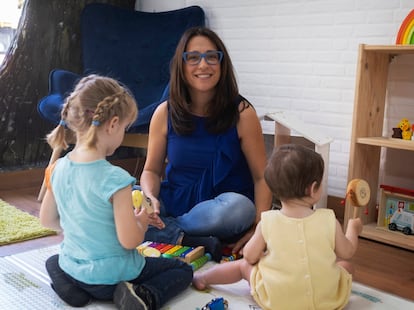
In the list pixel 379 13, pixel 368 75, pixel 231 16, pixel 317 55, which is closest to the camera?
pixel 368 75

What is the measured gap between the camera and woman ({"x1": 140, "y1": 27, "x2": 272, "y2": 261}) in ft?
5.83

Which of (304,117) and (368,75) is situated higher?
(368,75)

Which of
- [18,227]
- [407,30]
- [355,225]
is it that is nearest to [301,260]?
[355,225]

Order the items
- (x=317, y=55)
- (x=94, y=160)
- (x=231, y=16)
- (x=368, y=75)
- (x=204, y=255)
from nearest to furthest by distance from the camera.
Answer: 1. (x=94, y=160)
2. (x=204, y=255)
3. (x=368, y=75)
4. (x=317, y=55)
5. (x=231, y=16)

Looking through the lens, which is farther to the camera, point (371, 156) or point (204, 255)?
point (371, 156)

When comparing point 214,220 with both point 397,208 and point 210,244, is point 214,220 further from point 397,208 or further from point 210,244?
point 397,208

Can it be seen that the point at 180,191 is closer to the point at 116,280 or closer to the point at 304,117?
the point at 116,280

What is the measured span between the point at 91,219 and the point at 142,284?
245mm

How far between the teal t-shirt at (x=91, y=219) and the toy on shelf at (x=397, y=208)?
1260mm

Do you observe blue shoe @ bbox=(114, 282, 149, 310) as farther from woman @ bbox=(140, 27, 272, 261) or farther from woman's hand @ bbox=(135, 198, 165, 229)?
woman @ bbox=(140, 27, 272, 261)

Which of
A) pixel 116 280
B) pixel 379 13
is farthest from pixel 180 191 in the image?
pixel 379 13

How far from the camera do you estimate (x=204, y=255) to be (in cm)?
172

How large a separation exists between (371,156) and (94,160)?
1393 millimetres

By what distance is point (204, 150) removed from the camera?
72.2 inches
